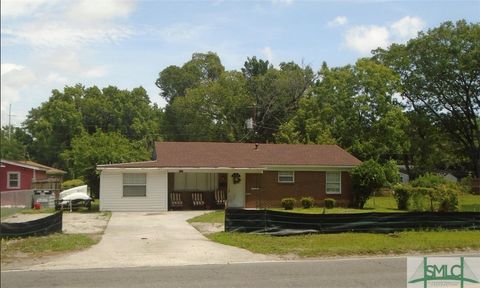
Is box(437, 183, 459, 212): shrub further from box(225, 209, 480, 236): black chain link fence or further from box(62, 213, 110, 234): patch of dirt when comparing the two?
box(62, 213, 110, 234): patch of dirt

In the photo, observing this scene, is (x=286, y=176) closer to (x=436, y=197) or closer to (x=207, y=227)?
(x=436, y=197)

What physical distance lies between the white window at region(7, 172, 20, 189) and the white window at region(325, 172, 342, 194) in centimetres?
2104

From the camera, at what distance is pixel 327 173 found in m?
32.9

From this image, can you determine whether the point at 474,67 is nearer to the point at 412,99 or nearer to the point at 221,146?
the point at 412,99

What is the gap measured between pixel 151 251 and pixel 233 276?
4256mm

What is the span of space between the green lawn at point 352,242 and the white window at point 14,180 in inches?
954

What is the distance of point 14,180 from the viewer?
38.3 meters

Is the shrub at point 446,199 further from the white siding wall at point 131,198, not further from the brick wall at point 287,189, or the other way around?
the white siding wall at point 131,198

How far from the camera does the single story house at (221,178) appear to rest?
28953 millimetres

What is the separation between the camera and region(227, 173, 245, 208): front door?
31406mm

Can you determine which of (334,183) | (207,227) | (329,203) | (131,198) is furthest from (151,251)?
(334,183)

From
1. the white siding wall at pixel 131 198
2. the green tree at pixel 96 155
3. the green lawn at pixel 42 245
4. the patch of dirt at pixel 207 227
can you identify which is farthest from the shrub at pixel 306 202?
the green lawn at pixel 42 245

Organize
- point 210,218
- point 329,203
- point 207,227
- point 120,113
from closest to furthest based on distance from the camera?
point 207,227 → point 210,218 → point 329,203 → point 120,113

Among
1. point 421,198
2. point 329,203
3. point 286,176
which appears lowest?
point 329,203
